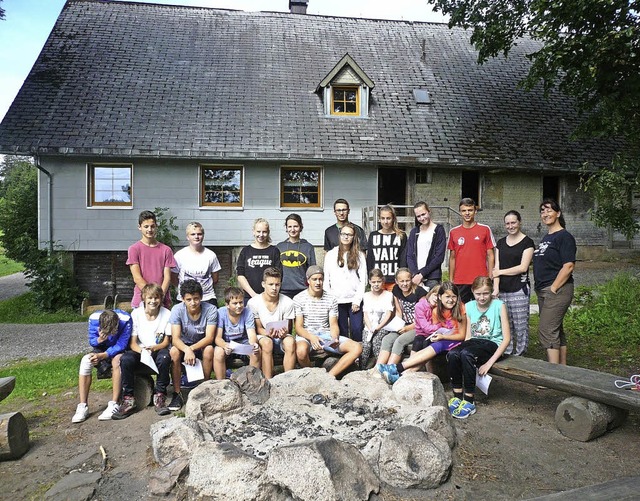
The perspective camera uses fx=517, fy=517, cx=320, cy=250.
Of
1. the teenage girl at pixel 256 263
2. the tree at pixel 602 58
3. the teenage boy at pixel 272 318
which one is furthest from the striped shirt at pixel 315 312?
the tree at pixel 602 58

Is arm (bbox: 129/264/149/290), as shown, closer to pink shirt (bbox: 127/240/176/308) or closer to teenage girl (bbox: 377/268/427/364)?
pink shirt (bbox: 127/240/176/308)

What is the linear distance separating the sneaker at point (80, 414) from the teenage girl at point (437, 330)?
9.67ft

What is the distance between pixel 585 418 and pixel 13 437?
187 inches

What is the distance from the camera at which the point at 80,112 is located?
1357 cm

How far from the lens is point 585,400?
4.48 m

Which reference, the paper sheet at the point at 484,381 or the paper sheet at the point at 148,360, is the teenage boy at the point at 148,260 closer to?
the paper sheet at the point at 148,360

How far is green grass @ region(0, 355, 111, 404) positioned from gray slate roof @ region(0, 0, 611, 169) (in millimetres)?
6602

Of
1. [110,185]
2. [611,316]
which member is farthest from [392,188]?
[611,316]

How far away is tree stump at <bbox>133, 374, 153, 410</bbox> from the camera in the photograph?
17.4 ft

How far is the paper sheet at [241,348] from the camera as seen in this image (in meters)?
5.36

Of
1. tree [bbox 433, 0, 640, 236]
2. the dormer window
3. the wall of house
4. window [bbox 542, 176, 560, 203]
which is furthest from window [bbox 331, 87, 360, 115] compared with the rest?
window [bbox 542, 176, 560, 203]

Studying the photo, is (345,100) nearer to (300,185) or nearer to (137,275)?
(300,185)

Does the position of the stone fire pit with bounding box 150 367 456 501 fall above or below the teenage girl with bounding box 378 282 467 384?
below

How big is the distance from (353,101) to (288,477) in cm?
1322
